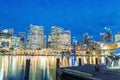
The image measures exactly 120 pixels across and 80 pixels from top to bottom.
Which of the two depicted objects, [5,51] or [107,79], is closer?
[107,79]

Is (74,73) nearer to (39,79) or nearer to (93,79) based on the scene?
(93,79)

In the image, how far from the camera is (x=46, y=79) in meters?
39.7

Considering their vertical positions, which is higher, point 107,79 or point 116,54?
point 116,54

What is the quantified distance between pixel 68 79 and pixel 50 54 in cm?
14173

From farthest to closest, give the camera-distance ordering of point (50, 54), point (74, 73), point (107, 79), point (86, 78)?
point (50, 54) → point (74, 73) → point (86, 78) → point (107, 79)

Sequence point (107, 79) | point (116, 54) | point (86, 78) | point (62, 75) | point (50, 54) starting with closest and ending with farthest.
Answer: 1. point (107, 79)
2. point (86, 78)
3. point (116, 54)
4. point (62, 75)
5. point (50, 54)

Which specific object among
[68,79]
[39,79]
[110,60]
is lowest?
[39,79]

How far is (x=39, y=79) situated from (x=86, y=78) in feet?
96.3

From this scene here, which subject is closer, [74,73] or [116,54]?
[74,73]

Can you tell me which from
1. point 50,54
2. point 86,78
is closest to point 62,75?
point 86,78

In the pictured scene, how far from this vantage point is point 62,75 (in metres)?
16.7

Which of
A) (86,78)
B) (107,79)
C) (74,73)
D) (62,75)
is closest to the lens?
(107,79)

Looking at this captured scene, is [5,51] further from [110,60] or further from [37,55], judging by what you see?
[110,60]

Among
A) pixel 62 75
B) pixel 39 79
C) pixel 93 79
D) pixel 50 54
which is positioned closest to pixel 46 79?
pixel 39 79
